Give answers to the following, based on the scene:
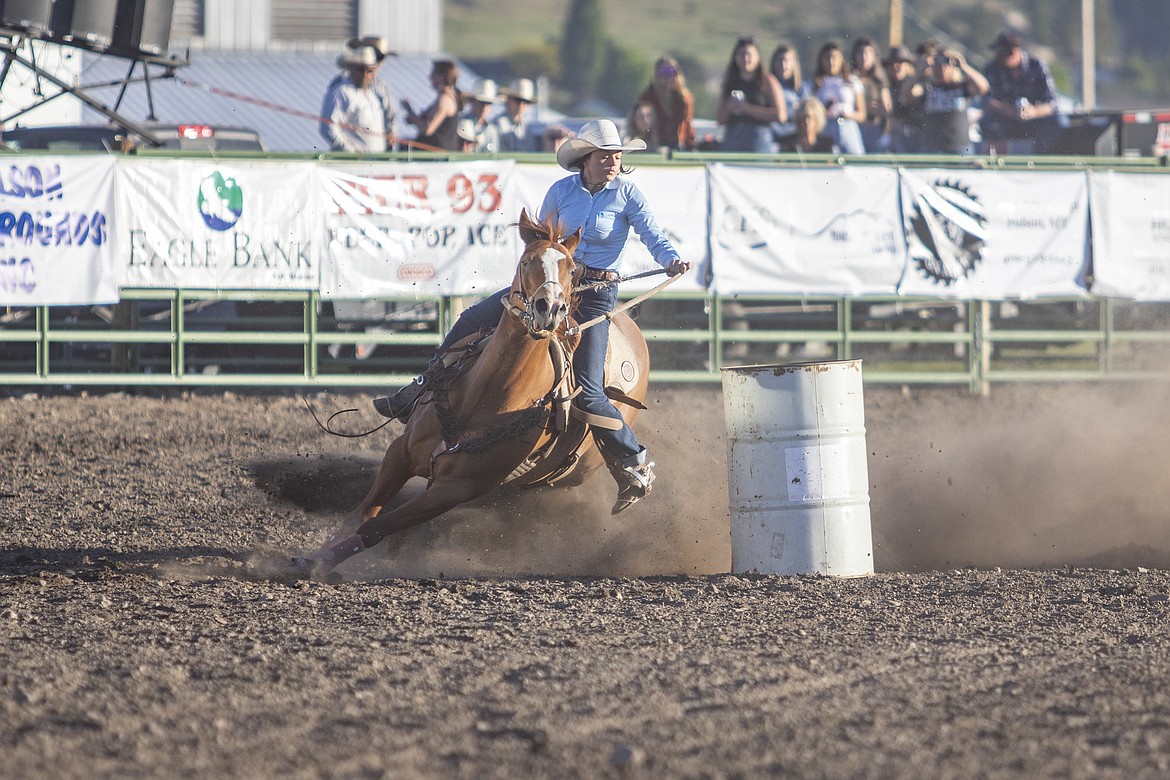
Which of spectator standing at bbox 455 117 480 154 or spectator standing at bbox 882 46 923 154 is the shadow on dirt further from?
spectator standing at bbox 882 46 923 154

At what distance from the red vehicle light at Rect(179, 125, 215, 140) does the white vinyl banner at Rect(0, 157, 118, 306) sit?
7.55 ft

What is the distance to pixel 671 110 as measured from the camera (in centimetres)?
1366

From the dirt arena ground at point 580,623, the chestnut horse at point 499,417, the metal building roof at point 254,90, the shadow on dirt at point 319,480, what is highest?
the metal building roof at point 254,90

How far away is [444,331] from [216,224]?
6.85ft

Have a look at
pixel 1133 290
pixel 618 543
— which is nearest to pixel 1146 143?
pixel 1133 290

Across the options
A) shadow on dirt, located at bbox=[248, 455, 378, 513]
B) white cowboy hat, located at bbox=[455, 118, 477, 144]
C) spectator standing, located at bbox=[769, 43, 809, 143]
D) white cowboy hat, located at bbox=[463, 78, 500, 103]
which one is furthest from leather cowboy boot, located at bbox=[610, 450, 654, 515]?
white cowboy hat, located at bbox=[463, 78, 500, 103]

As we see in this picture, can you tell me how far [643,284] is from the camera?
12.3 metres

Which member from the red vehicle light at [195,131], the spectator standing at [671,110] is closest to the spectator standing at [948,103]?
the spectator standing at [671,110]

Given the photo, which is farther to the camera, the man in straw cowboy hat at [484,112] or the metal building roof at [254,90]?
the metal building roof at [254,90]

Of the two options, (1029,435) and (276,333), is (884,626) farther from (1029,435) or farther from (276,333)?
(276,333)

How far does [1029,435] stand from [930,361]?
4542 millimetres

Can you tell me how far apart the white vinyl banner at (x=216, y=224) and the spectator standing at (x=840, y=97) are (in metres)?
5.15

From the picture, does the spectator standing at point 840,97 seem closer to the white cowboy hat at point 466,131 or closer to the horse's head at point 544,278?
the white cowboy hat at point 466,131

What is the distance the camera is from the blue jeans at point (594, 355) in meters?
6.55
